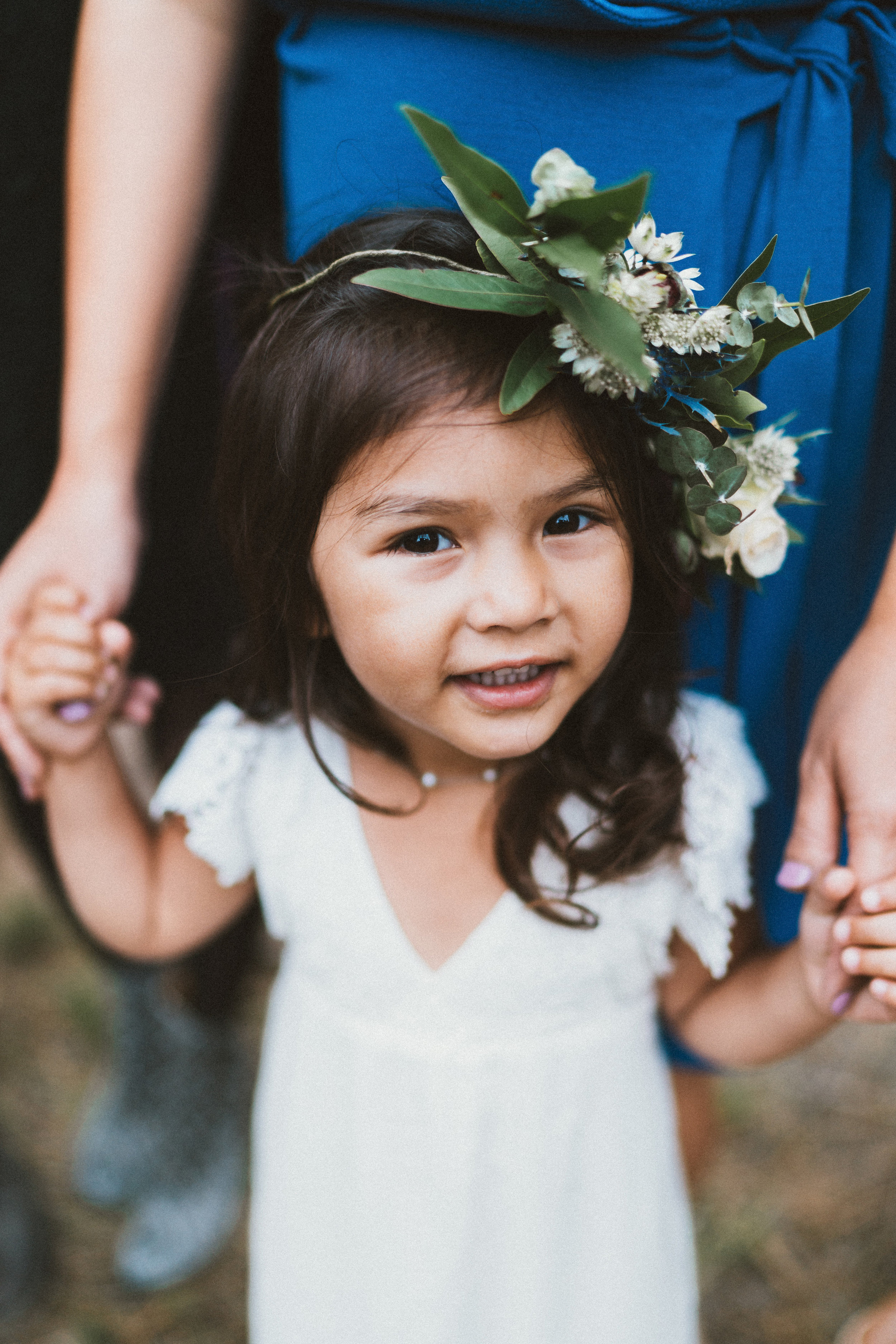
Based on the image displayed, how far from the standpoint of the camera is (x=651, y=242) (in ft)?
3.10

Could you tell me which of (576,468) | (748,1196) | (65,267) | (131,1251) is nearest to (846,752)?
(576,468)

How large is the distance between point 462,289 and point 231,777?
671mm

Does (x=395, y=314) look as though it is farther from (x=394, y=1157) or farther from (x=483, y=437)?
(x=394, y=1157)

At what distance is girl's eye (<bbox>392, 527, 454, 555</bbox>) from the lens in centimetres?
101

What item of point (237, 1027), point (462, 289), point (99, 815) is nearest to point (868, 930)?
point (462, 289)

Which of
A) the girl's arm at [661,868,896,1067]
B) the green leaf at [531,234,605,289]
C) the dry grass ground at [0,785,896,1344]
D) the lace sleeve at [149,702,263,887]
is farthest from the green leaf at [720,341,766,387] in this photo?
the dry grass ground at [0,785,896,1344]

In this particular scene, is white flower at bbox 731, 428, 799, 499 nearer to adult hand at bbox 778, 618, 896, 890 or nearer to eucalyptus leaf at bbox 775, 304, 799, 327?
eucalyptus leaf at bbox 775, 304, 799, 327

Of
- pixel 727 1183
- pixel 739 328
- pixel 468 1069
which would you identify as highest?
pixel 739 328

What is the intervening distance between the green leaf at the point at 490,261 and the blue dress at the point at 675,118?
0.22m

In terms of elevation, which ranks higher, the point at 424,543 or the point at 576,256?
the point at 576,256

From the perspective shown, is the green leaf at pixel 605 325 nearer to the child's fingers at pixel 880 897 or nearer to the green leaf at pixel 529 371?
the green leaf at pixel 529 371

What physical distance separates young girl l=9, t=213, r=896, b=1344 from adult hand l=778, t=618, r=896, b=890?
0.04 metres

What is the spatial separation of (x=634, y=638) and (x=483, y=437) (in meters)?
0.39

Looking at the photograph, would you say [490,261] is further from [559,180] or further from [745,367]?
[745,367]
